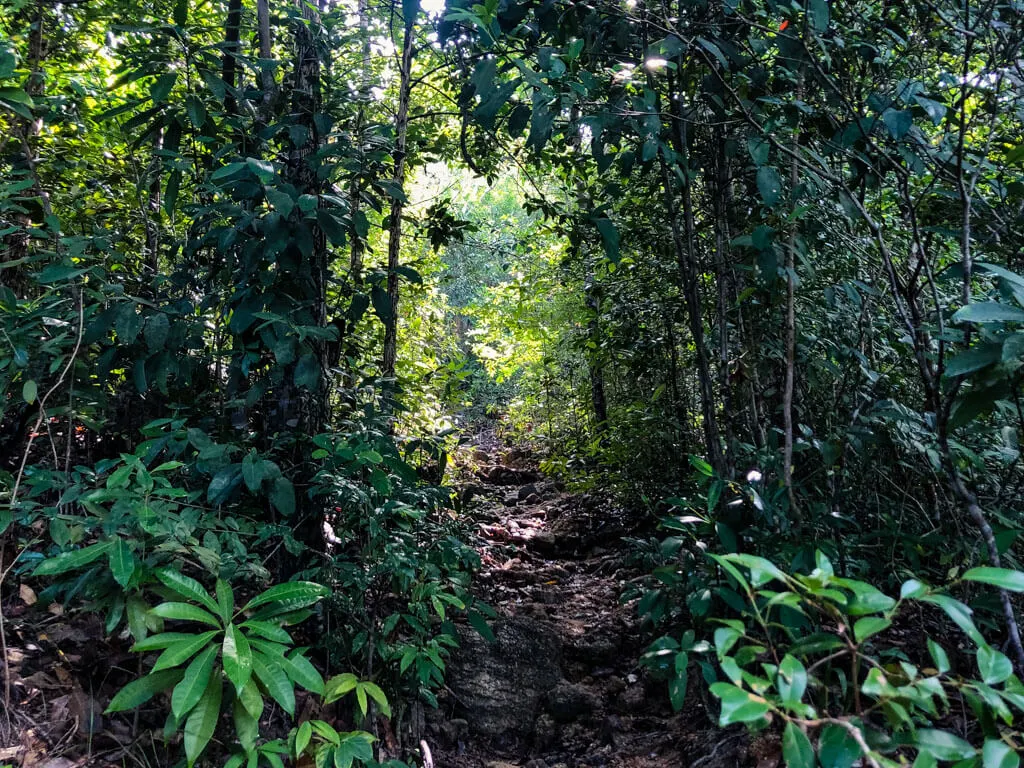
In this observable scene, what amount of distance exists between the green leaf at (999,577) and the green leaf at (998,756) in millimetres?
243

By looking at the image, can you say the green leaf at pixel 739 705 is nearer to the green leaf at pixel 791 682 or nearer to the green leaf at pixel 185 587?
the green leaf at pixel 791 682

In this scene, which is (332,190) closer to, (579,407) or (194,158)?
(194,158)

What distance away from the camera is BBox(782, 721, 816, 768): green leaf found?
101 centimetres

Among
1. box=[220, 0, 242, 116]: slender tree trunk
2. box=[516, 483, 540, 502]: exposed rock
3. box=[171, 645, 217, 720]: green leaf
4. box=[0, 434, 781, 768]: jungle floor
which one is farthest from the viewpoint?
box=[516, 483, 540, 502]: exposed rock

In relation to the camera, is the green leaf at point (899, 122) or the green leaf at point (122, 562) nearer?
the green leaf at point (122, 562)

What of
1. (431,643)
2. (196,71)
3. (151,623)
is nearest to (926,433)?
(431,643)

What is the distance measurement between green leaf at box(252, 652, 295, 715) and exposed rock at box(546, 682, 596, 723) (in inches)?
61.5

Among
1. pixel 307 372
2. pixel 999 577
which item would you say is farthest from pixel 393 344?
pixel 999 577

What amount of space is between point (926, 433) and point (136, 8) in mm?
3844

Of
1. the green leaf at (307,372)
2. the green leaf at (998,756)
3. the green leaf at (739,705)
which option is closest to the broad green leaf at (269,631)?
the green leaf at (307,372)

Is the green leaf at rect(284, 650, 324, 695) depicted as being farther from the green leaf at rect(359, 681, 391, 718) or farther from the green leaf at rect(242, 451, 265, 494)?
the green leaf at rect(242, 451, 265, 494)

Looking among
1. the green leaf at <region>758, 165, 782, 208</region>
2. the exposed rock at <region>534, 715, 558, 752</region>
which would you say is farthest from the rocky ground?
the green leaf at <region>758, 165, 782, 208</region>

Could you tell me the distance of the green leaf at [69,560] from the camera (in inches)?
69.3

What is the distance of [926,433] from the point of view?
222cm
